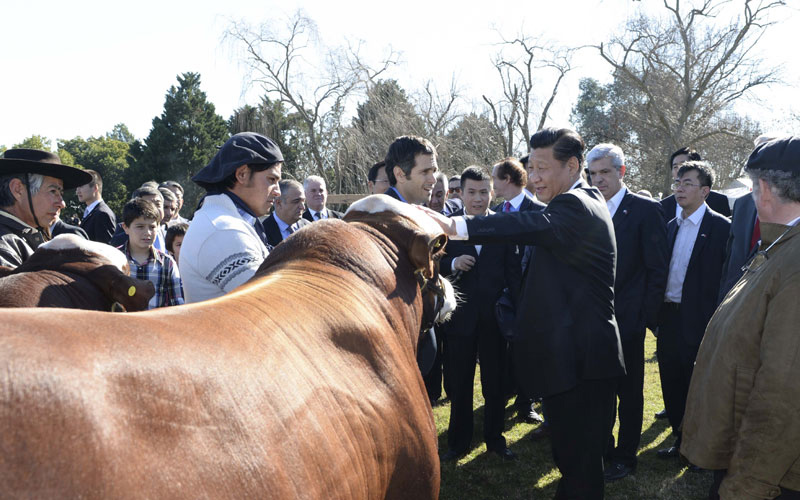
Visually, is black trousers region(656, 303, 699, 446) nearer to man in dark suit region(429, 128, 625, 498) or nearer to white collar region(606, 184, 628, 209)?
white collar region(606, 184, 628, 209)

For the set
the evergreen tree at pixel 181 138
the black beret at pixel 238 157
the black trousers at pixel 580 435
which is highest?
the evergreen tree at pixel 181 138

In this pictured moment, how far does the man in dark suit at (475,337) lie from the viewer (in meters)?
5.61

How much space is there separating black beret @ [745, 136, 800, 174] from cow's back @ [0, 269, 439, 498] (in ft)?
6.36

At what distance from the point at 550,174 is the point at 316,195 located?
4.90 meters

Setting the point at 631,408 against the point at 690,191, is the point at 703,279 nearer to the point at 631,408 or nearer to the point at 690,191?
the point at 690,191

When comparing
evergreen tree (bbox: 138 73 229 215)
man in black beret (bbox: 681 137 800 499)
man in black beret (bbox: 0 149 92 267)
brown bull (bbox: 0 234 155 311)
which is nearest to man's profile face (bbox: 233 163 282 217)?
brown bull (bbox: 0 234 155 311)

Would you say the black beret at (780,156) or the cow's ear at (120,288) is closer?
the cow's ear at (120,288)

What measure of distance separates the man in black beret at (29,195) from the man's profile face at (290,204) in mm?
3624

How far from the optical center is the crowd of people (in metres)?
2.39

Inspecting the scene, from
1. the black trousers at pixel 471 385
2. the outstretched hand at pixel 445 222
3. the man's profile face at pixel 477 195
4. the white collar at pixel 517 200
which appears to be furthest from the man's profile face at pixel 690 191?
the outstretched hand at pixel 445 222

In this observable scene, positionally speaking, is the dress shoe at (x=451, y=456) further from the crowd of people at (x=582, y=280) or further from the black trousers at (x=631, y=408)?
the black trousers at (x=631, y=408)

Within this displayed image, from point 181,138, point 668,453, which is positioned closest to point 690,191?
point 668,453

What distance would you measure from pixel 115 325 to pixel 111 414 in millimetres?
214

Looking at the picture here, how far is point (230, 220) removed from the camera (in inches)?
102
